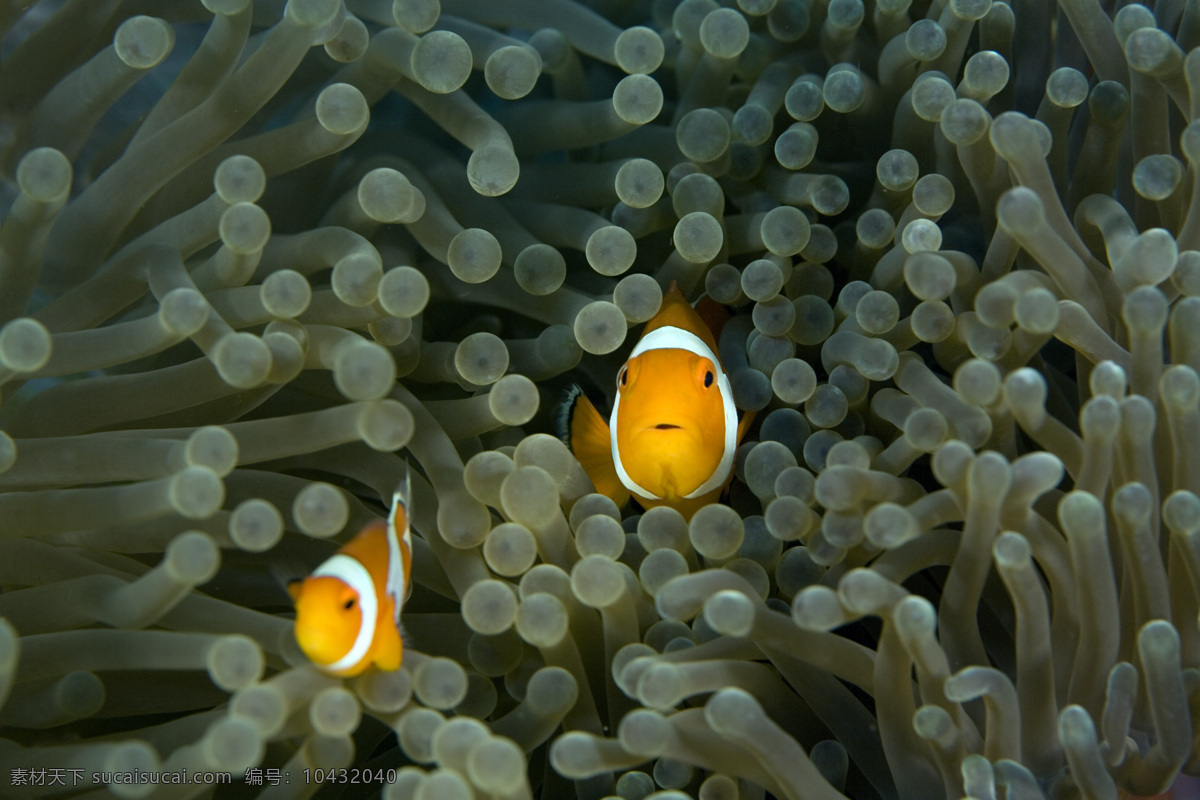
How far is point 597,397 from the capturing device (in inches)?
57.7

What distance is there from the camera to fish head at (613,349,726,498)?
1.10 m

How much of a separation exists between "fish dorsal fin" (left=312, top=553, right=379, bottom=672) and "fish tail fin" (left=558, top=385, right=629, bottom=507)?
468 mm

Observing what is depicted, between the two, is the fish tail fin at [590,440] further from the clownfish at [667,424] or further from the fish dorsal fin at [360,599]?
the fish dorsal fin at [360,599]

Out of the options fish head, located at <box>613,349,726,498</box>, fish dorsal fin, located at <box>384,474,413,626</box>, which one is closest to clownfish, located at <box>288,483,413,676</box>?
fish dorsal fin, located at <box>384,474,413,626</box>

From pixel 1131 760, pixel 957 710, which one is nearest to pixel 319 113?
pixel 957 710

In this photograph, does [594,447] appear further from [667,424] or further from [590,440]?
[667,424]

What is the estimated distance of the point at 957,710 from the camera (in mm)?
885

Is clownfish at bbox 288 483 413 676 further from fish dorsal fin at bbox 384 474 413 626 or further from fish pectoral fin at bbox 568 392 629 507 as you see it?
fish pectoral fin at bbox 568 392 629 507

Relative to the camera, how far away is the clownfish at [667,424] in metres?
1.11

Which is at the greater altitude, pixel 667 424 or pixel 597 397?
pixel 667 424

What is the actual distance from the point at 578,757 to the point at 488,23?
1065 millimetres

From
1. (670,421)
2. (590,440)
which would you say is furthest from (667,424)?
(590,440)

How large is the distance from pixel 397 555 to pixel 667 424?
372 millimetres

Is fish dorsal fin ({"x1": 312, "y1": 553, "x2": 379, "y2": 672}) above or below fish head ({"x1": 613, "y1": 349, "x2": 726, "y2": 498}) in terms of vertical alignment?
below
